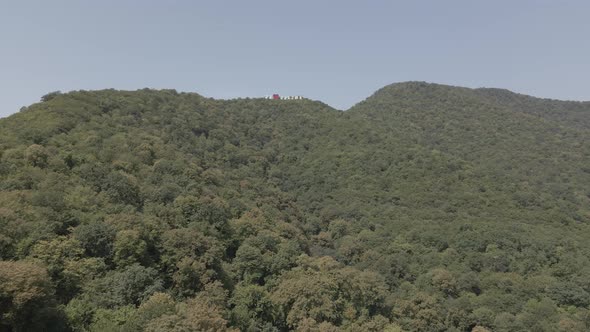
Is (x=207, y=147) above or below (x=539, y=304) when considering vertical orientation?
above

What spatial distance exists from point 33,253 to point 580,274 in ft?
203

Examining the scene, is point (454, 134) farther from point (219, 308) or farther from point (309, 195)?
point (219, 308)

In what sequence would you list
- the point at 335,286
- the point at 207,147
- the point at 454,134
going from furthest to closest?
the point at 454,134 < the point at 207,147 < the point at 335,286

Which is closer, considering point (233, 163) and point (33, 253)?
point (33, 253)

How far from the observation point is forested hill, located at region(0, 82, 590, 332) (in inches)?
1094

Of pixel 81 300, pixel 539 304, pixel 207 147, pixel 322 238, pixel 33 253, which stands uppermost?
pixel 207 147

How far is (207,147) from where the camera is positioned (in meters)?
78.8

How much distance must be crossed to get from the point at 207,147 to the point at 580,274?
62.6 metres

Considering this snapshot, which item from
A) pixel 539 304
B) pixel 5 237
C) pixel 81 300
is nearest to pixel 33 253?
pixel 5 237

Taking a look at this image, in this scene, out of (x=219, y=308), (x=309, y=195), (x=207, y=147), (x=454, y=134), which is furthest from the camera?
(x=454, y=134)

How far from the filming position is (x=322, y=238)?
6744cm

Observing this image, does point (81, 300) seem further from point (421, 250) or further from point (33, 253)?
point (421, 250)

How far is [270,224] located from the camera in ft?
172

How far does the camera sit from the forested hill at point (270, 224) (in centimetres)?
2778
